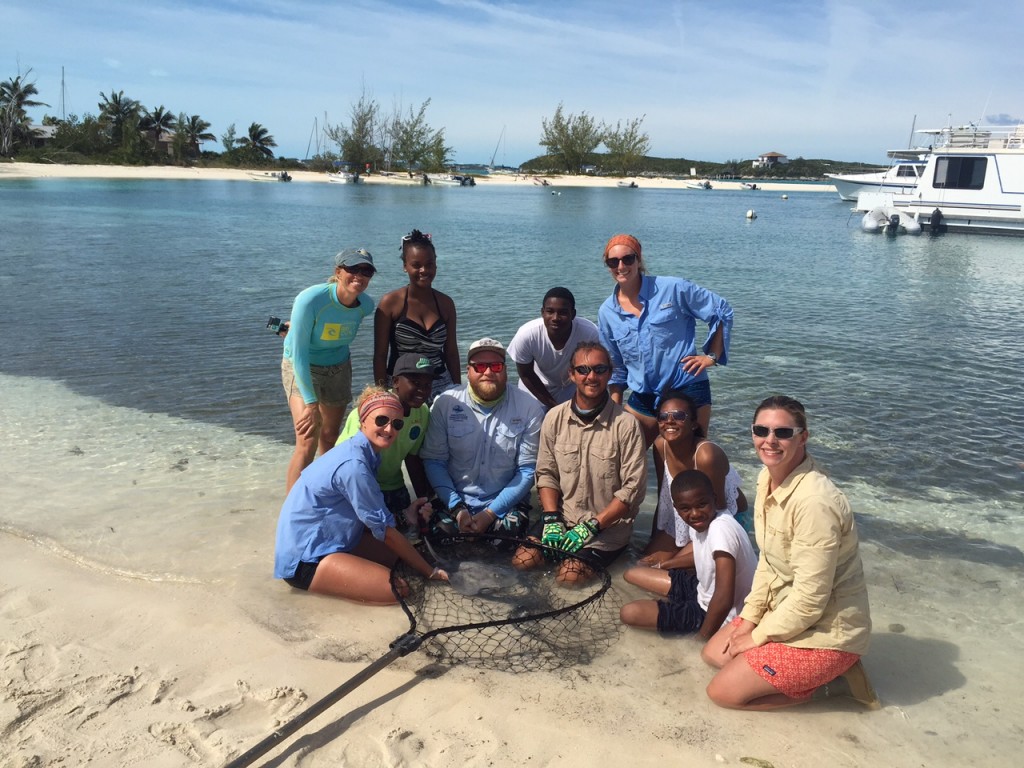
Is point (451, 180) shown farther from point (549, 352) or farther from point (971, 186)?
point (549, 352)

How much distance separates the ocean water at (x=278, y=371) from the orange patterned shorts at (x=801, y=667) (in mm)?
2550

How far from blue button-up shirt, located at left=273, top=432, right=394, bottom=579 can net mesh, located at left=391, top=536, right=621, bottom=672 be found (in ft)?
1.34

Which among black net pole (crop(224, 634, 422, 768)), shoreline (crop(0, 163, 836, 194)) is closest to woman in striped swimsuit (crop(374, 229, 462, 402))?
black net pole (crop(224, 634, 422, 768))

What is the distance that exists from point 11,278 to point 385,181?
72.6 meters

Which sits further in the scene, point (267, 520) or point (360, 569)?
point (267, 520)

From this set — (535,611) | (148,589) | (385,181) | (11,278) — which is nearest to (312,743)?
(535,611)

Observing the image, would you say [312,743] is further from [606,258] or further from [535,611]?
[606,258]

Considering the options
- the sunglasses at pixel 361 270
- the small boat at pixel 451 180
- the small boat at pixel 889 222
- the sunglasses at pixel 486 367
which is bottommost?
the sunglasses at pixel 486 367

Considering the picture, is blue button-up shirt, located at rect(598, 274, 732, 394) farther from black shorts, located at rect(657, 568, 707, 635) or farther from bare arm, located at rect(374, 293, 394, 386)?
bare arm, located at rect(374, 293, 394, 386)

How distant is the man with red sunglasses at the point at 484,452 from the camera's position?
5.09 meters

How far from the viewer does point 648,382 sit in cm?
545

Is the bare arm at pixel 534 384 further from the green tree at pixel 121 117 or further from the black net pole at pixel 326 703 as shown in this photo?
the green tree at pixel 121 117

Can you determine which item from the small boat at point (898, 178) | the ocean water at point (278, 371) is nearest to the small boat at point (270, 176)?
the ocean water at point (278, 371)

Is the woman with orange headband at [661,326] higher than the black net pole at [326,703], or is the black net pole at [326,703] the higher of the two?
the woman with orange headband at [661,326]
